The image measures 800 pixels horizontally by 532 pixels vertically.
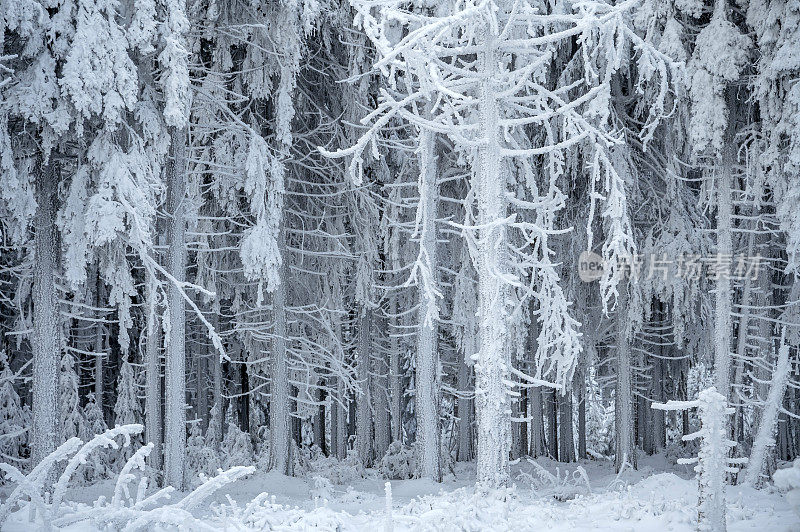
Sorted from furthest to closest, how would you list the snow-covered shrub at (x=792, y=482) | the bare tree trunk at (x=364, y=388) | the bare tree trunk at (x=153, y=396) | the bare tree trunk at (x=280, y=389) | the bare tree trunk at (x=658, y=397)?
the bare tree trunk at (x=658, y=397)
the bare tree trunk at (x=364, y=388)
the bare tree trunk at (x=280, y=389)
the bare tree trunk at (x=153, y=396)
the snow-covered shrub at (x=792, y=482)

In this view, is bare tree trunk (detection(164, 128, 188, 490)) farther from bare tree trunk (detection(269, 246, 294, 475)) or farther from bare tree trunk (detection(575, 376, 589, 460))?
bare tree trunk (detection(575, 376, 589, 460))

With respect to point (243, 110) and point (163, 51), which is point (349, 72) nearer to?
point (243, 110)

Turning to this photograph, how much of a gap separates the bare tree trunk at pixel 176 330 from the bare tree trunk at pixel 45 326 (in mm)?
1767

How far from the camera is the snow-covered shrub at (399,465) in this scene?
54.4ft

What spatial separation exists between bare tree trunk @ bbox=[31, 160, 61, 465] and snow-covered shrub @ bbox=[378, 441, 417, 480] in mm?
8135

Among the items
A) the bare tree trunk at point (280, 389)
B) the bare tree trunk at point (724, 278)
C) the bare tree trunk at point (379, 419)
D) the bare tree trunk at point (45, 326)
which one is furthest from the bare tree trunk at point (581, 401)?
the bare tree trunk at point (45, 326)

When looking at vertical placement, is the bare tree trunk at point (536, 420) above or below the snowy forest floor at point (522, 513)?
below

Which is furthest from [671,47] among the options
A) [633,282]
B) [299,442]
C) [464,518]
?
[299,442]

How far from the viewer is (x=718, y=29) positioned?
12.0m

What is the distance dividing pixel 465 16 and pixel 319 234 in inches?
275

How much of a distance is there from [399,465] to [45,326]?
9030 mm

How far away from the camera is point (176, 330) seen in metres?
11.9

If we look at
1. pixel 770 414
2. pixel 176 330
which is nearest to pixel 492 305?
pixel 770 414

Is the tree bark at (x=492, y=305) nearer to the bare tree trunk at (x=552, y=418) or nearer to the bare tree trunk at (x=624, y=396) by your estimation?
the bare tree trunk at (x=624, y=396)
